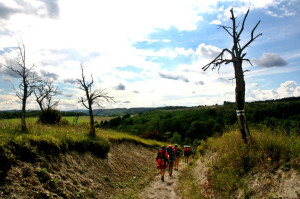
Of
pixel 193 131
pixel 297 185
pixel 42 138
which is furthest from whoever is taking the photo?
pixel 193 131

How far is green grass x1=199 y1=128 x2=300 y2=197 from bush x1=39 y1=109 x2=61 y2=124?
15.2 meters

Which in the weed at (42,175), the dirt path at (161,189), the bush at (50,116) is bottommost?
the dirt path at (161,189)

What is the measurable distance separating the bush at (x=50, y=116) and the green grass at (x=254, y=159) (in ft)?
49.8

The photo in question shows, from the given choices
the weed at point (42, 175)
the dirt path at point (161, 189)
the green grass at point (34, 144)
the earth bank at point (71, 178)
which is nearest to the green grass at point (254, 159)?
the dirt path at point (161, 189)

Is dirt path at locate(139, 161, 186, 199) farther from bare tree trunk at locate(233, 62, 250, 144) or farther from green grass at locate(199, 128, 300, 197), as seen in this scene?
bare tree trunk at locate(233, 62, 250, 144)

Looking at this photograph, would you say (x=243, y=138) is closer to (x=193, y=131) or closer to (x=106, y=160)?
(x=106, y=160)

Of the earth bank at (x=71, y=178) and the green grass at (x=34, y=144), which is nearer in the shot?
the earth bank at (x=71, y=178)

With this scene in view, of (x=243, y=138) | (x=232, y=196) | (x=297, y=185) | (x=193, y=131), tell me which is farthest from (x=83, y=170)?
(x=193, y=131)

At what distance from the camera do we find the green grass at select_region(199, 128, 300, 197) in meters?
5.84

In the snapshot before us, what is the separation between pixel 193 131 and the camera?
6831 centimetres

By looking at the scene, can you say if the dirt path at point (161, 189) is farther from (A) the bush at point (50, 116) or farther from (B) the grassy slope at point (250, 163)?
(A) the bush at point (50, 116)

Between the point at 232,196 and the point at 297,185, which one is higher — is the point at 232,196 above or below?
below

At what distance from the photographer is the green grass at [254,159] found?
5840mm

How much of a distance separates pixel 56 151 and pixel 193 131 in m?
64.0
